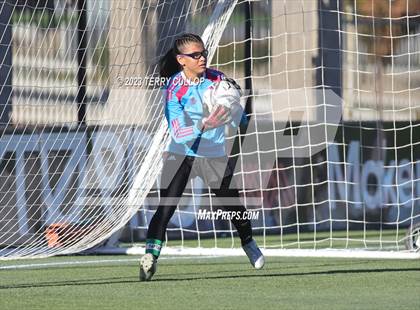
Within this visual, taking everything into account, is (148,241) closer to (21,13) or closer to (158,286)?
(158,286)

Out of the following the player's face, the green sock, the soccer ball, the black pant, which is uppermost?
the player's face

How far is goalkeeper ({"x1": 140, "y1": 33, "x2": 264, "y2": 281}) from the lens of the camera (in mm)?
8070

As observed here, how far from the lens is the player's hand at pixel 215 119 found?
806cm

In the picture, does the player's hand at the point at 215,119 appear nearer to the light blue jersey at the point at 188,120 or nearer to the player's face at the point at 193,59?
the light blue jersey at the point at 188,120

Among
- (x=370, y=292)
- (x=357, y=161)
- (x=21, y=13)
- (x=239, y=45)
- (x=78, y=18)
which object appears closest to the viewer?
(x=370, y=292)

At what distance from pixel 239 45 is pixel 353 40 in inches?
91.7

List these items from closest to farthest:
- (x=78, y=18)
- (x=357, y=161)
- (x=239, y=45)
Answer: (x=78, y=18) < (x=239, y=45) < (x=357, y=161)

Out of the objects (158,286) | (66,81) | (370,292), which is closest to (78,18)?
(66,81)

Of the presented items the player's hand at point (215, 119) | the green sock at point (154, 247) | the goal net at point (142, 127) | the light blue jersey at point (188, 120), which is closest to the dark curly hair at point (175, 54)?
the light blue jersey at point (188, 120)

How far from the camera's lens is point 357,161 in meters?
15.2

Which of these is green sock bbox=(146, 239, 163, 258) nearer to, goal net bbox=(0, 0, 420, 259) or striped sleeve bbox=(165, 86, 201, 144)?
striped sleeve bbox=(165, 86, 201, 144)

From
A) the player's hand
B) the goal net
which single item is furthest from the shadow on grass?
the goal net

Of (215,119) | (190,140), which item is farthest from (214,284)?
(215,119)

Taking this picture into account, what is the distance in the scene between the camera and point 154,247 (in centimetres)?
801
